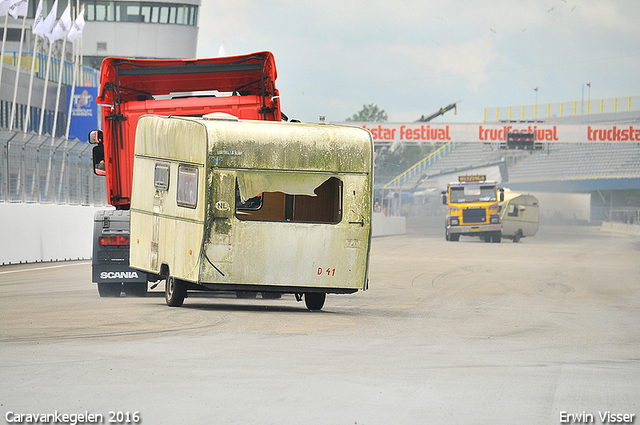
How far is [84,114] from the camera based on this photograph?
6519cm

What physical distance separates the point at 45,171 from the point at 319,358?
54.9 feet

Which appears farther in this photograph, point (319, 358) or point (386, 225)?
point (386, 225)

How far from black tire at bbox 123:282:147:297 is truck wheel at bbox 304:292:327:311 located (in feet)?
9.39

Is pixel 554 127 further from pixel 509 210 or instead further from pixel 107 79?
pixel 107 79

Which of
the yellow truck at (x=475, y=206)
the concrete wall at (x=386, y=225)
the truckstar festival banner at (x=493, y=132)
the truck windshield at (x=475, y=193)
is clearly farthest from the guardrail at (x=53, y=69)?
the truck windshield at (x=475, y=193)

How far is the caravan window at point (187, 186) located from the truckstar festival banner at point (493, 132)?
47036 mm

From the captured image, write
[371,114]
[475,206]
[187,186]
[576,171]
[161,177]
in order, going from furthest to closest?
[371,114], [576,171], [475,206], [161,177], [187,186]

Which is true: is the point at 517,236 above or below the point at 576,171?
below

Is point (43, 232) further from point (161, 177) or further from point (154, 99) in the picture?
point (161, 177)

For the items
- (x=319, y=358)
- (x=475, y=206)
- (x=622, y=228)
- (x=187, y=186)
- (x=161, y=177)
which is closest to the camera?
(x=319, y=358)

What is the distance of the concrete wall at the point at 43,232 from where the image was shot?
21.7 metres

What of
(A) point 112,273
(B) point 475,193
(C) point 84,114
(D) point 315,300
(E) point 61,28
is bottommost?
(D) point 315,300

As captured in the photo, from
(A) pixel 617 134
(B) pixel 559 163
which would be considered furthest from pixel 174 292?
(B) pixel 559 163

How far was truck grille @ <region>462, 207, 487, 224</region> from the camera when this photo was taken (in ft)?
152
